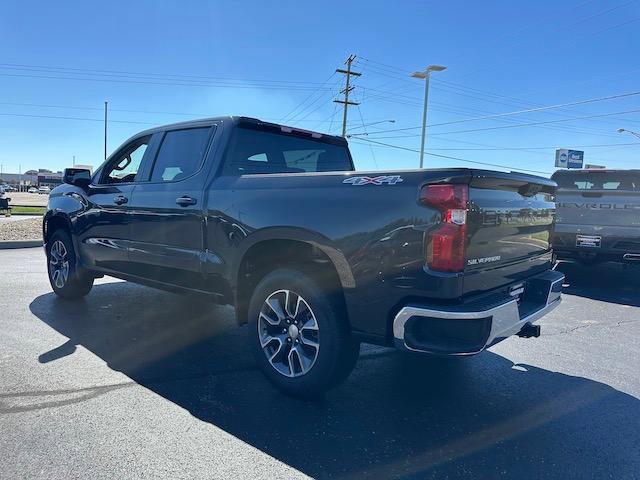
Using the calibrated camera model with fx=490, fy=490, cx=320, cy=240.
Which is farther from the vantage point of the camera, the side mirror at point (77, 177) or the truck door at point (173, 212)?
the side mirror at point (77, 177)

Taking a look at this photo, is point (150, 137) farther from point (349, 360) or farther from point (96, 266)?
point (349, 360)

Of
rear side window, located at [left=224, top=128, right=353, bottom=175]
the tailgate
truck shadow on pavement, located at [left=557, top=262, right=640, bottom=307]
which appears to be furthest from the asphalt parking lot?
truck shadow on pavement, located at [left=557, top=262, right=640, bottom=307]

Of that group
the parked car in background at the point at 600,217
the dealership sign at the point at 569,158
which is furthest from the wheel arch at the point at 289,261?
the dealership sign at the point at 569,158

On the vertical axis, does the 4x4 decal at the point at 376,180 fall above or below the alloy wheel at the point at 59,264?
above

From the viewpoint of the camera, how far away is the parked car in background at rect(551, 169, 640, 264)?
295 inches

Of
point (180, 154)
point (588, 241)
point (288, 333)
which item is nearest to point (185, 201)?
point (180, 154)

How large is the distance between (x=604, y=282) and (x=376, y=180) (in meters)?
7.75

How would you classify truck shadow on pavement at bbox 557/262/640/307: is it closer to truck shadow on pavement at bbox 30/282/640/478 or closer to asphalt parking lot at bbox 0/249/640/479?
asphalt parking lot at bbox 0/249/640/479

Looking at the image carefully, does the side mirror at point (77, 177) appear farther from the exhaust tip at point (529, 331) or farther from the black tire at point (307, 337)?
the exhaust tip at point (529, 331)

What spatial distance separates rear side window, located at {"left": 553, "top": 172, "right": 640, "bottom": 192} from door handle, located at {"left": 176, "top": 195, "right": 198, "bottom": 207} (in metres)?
6.75

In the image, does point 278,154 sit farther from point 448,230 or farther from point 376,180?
point 448,230

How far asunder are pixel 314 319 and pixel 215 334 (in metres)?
1.97

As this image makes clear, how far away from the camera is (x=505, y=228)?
3254 millimetres

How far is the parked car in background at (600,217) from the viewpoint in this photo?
24.6 feet
